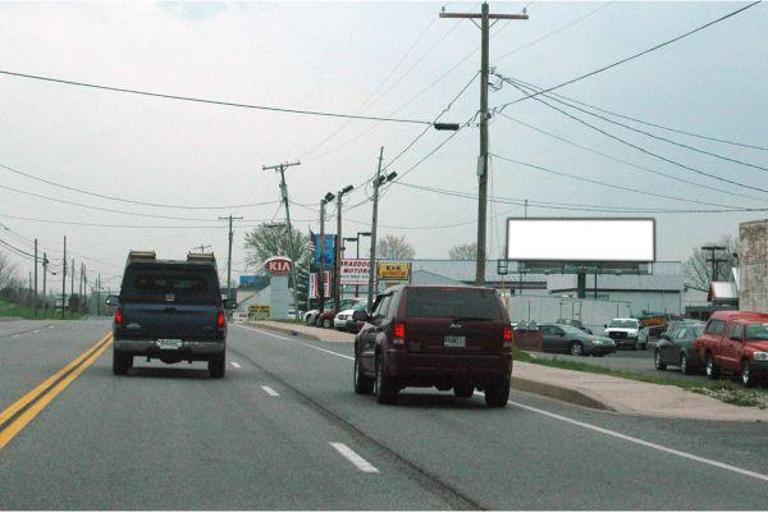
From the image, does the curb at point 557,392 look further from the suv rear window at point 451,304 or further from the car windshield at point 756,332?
the car windshield at point 756,332

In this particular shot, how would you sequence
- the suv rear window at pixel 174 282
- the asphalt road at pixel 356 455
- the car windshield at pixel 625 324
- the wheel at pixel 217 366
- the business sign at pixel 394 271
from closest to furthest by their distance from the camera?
1. the asphalt road at pixel 356 455
2. the wheel at pixel 217 366
3. the suv rear window at pixel 174 282
4. the car windshield at pixel 625 324
5. the business sign at pixel 394 271

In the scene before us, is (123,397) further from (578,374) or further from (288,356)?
(288,356)

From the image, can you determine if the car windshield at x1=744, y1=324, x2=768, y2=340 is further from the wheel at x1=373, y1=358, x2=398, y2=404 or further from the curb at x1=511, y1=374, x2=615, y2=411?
the wheel at x1=373, y1=358, x2=398, y2=404

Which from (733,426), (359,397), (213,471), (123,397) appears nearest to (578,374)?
(359,397)

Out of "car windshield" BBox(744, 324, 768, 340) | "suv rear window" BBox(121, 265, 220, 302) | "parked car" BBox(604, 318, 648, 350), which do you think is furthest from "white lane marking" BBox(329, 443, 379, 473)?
"parked car" BBox(604, 318, 648, 350)

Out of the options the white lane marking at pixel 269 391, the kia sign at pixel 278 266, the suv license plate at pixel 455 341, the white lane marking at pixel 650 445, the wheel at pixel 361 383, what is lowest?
the white lane marking at pixel 650 445

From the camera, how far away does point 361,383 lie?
787 inches

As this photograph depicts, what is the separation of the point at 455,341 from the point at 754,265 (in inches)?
1296

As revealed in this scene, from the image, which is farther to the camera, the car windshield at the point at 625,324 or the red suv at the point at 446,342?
the car windshield at the point at 625,324

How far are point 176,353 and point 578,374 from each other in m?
8.64

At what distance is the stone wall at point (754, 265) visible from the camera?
4659 centimetres

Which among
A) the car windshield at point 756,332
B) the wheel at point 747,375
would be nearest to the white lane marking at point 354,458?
the wheel at point 747,375

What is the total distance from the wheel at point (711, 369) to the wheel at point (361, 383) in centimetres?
1346

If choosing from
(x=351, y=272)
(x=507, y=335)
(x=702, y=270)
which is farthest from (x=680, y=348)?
(x=702, y=270)
